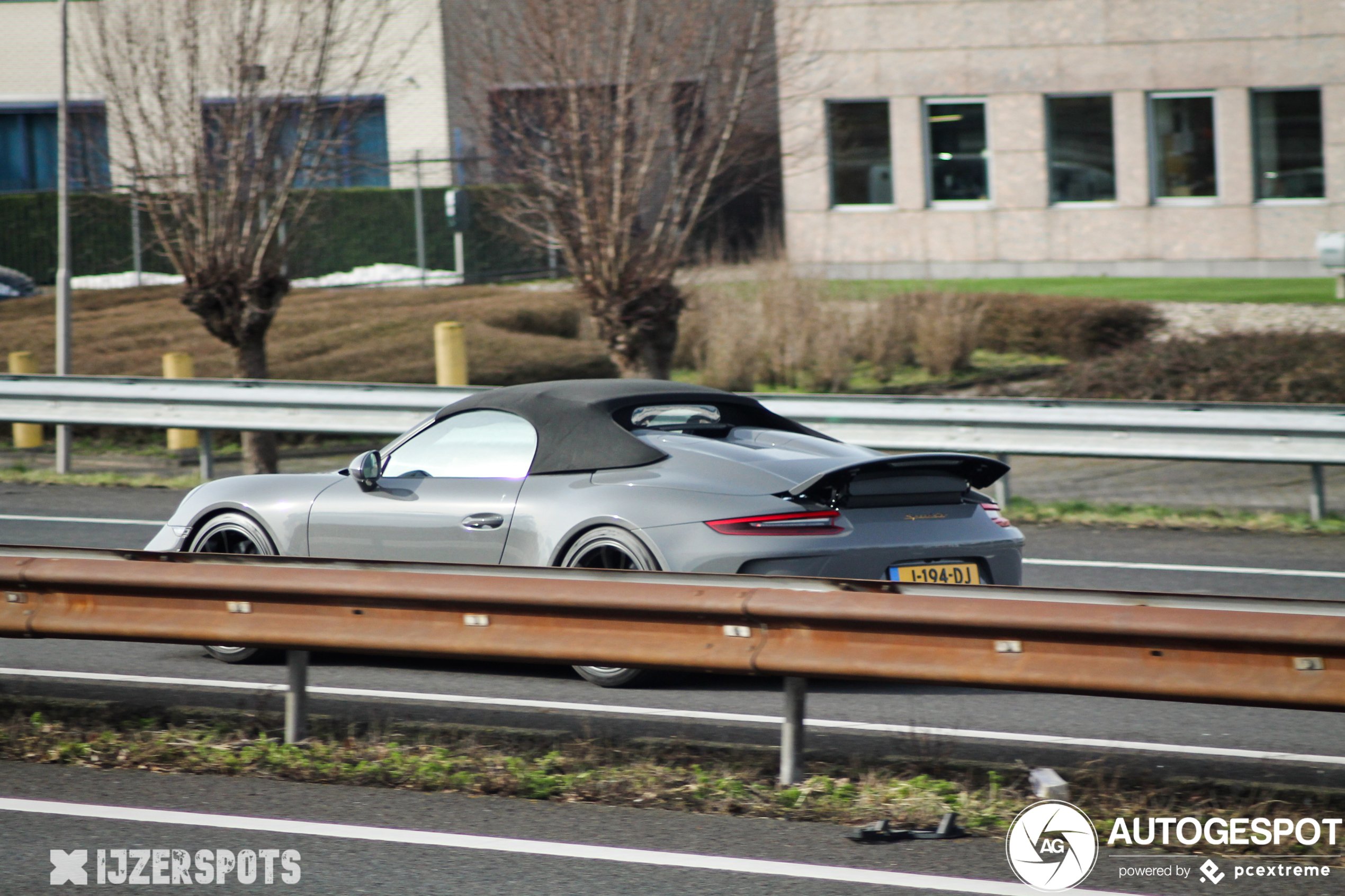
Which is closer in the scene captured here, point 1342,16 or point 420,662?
point 420,662

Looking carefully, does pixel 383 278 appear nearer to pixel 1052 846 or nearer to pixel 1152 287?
pixel 1152 287

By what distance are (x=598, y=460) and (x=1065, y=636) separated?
8.91 feet

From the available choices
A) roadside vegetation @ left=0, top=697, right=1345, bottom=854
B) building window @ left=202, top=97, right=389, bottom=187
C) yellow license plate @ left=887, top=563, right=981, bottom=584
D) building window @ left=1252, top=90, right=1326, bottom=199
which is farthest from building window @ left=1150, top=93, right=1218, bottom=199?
roadside vegetation @ left=0, top=697, right=1345, bottom=854

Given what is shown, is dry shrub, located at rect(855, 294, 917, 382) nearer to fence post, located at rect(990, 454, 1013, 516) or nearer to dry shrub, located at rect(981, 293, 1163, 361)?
dry shrub, located at rect(981, 293, 1163, 361)


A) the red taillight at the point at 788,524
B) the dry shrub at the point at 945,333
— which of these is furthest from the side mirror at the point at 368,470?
the dry shrub at the point at 945,333

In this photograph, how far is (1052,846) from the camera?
464 cm

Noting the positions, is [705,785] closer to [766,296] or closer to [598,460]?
[598,460]

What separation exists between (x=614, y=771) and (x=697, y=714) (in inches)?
35.9

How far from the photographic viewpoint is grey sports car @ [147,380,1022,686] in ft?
21.4

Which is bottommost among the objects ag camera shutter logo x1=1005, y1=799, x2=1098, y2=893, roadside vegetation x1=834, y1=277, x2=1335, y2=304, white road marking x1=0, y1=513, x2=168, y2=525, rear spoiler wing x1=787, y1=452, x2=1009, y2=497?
ag camera shutter logo x1=1005, y1=799, x2=1098, y2=893

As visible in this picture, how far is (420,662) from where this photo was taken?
756 cm

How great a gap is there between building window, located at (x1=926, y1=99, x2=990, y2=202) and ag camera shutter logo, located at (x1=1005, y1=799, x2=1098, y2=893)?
24.7m

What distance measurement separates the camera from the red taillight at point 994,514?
705cm

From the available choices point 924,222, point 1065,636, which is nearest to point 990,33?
point 924,222
